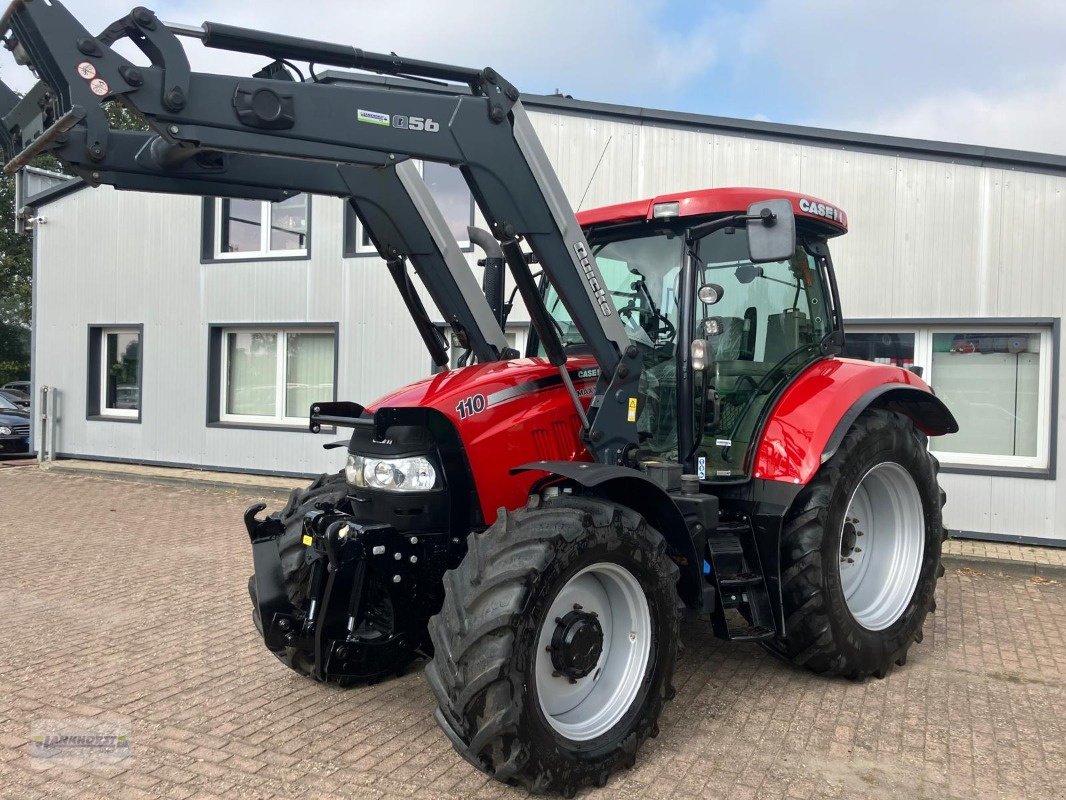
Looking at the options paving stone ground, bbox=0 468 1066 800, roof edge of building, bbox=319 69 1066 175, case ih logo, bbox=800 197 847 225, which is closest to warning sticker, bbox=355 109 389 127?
case ih logo, bbox=800 197 847 225

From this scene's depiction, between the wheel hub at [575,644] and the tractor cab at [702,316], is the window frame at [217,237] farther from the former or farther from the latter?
the wheel hub at [575,644]

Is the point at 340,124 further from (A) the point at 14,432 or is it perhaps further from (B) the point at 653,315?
(A) the point at 14,432

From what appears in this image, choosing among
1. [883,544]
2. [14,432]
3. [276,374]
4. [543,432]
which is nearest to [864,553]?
[883,544]

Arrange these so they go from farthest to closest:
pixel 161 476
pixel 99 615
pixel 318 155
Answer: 1. pixel 161 476
2. pixel 99 615
3. pixel 318 155

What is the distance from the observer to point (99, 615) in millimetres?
5715

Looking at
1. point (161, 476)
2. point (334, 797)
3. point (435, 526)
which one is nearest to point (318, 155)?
point (435, 526)

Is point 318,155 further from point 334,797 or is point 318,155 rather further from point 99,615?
point 99,615

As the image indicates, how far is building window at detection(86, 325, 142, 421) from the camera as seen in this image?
13.8 meters

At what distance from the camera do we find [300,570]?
161 inches

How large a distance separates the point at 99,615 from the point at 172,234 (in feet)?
28.0

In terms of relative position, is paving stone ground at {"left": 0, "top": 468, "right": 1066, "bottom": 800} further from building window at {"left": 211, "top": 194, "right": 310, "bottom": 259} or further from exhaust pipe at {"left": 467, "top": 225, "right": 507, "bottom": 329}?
building window at {"left": 211, "top": 194, "right": 310, "bottom": 259}

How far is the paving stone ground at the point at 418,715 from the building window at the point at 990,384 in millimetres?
2042

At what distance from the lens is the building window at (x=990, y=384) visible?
7988 mm

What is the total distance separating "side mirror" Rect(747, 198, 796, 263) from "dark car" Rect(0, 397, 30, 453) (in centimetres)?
1584
